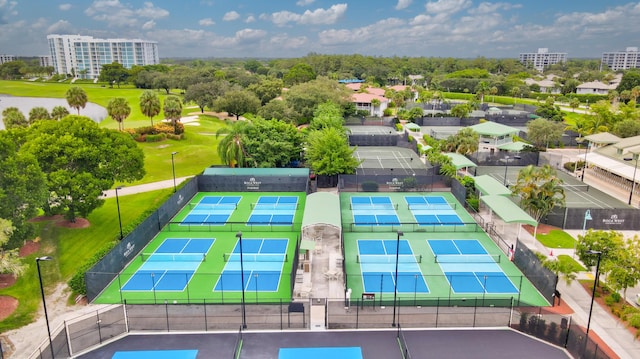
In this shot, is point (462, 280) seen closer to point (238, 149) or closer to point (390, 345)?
point (390, 345)

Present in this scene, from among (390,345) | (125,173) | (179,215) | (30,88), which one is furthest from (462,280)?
(30,88)

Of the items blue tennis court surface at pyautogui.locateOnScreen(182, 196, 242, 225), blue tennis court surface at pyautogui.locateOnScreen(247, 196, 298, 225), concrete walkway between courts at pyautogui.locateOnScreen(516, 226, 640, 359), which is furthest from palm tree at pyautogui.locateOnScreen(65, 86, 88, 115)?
concrete walkway between courts at pyautogui.locateOnScreen(516, 226, 640, 359)

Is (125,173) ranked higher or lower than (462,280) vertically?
higher

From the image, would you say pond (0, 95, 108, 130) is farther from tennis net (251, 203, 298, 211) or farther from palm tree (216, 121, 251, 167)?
tennis net (251, 203, 298, 211)

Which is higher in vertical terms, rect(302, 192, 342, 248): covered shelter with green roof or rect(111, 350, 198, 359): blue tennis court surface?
rect(302, 192, 342, 248): covered shelter with green roof

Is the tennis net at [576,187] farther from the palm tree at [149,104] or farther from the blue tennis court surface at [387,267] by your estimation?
the palm tree at [149,104]

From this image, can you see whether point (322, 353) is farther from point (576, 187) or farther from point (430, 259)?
point (576, 187)
